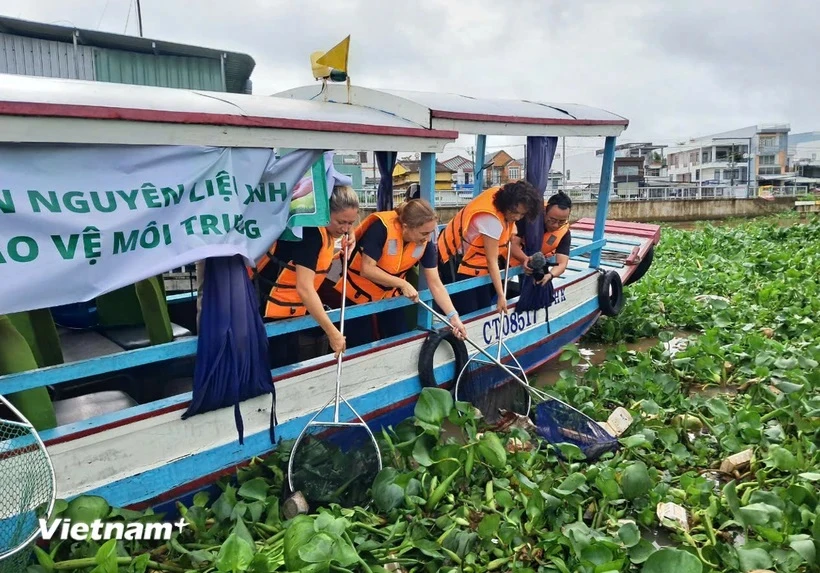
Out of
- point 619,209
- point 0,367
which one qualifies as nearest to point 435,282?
point 0,367

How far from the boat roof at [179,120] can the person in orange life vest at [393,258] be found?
1.40ft

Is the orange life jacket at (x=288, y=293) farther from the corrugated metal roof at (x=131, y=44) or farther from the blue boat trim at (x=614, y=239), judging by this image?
the corrugated metal roof at (x=131, y=44)

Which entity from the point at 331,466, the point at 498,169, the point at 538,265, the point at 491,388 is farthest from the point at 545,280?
the point at 498,169

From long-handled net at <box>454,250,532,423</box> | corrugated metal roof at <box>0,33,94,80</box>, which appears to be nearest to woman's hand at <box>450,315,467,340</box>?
long-handled net at <box>454,250,532,423</box>

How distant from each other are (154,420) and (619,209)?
71.3 ft

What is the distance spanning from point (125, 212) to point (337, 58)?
1.82m

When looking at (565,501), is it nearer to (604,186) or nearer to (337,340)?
(337,340)

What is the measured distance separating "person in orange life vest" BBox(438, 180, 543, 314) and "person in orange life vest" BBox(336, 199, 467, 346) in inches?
23.1

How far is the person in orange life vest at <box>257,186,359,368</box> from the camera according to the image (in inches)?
129

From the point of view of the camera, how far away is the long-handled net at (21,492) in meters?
2.38

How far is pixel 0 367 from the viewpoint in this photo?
2.58m

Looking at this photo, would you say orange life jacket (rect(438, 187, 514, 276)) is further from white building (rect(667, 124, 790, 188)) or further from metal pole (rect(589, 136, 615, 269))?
white building (rect(667, 124, 790, 188))

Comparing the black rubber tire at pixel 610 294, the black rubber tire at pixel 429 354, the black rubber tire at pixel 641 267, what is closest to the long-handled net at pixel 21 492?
the black rubber tire at pixel 429 354

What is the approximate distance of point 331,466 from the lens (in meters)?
3.17
